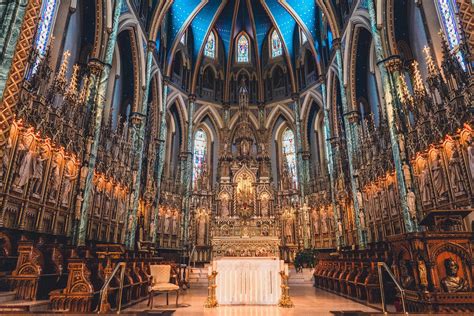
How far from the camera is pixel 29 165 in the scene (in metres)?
11.0

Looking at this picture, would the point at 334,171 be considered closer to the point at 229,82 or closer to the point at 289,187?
the point at 289,187

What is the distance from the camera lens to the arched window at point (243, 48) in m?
33.7

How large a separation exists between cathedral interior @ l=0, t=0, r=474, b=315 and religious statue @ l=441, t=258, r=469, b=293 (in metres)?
0.03

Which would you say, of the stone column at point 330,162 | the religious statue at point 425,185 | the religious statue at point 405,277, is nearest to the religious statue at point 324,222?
the stone column at point 330,162

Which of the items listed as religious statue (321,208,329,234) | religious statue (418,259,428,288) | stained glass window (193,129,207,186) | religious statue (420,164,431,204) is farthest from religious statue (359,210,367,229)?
stained glass window (193,129,207,186)

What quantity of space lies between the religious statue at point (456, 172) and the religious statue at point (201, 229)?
61.7 feet

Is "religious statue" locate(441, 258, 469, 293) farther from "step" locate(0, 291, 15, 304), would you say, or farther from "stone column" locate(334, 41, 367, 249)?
"stone column" locate(334, 41, 367, 249)

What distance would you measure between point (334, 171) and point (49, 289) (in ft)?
63.7

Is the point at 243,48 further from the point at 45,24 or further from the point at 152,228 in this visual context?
the point at 45,24

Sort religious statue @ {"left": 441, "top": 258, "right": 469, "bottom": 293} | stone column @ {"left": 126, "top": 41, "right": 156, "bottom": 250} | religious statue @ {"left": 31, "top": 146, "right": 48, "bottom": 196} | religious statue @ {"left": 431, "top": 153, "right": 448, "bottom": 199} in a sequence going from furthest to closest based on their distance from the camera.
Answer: stone column @ {"left": 126, "top": 41, "right": 156, "bottom": 250}, religious statue @ {"left": 431, "top": 153, "right": 448, "bottom": 199}, religious statue @ {"left": 31, "top": 146, "right": 48, "bottom": 196}, religious statue @ {"left": 441, "top": 258, "right": 469, "bottom": 293}

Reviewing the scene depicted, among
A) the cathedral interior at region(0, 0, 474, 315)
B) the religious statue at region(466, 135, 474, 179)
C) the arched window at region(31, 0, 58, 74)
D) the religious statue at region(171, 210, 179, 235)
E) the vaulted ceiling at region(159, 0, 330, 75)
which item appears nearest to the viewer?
the cathedral interior at region(0, 0, 474, 315)

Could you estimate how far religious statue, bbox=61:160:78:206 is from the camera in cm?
1310

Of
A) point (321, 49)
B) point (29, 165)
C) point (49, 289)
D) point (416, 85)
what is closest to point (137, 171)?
point (29, 165)

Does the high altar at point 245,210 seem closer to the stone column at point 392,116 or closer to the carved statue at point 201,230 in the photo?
the carved statue at point 201,230
